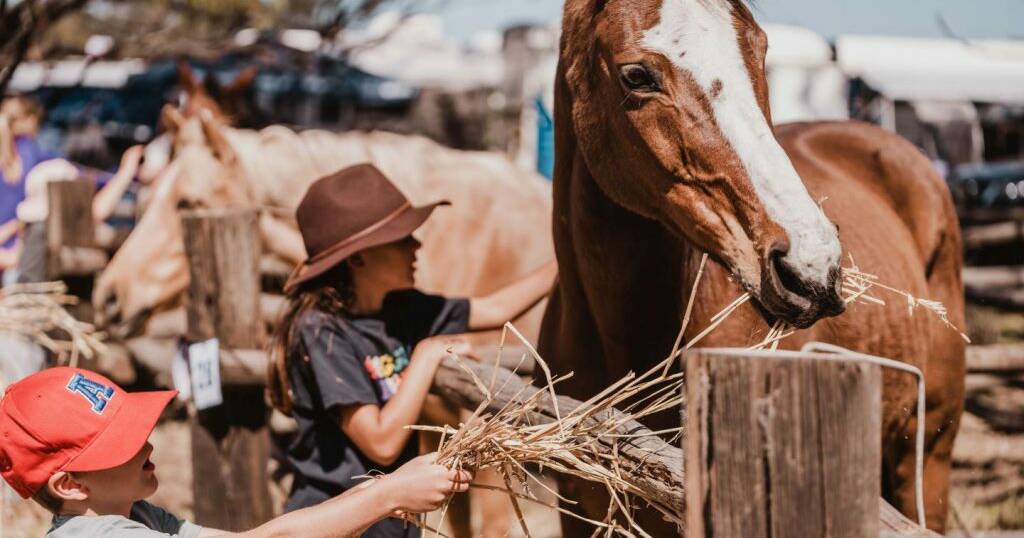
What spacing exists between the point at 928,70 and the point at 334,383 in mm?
13069

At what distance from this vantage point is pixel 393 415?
2.56 m

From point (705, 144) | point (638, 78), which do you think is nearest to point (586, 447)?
point (705, 144)

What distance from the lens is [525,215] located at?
493 centimetres

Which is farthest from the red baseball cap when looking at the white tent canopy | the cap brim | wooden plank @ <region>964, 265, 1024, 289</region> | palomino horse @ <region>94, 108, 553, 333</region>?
the white tent canopy

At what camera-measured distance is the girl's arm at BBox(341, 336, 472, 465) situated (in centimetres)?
256

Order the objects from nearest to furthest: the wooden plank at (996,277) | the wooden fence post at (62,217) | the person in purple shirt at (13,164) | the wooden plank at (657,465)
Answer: the wooden plank at (657,465) < the wooden fence post at (62,217) < the person in purple shirt at (13,164) < the wooden plank at (996,277)

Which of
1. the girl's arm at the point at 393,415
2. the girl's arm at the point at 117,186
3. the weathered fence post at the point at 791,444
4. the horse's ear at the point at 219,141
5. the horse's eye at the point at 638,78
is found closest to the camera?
the weathered fence post at the point at 791,444

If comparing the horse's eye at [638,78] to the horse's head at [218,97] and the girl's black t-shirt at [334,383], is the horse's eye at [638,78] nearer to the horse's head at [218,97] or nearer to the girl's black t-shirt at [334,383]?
the girl's black t-shirt at [334,383]

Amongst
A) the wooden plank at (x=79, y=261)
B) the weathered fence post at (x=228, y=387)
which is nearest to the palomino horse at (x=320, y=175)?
the wooden plank at (x=79, y=261)

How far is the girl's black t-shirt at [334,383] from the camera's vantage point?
8.93ft

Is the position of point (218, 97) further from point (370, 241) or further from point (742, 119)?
point (742, 119)

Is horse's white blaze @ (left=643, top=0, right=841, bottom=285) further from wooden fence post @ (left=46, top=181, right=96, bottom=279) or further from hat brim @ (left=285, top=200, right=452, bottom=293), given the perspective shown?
wooden fence post @ (left=46, top=181, right=96, bottom=279)

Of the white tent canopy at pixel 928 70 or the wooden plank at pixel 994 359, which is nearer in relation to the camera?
the wooden plank at pixel 994 359

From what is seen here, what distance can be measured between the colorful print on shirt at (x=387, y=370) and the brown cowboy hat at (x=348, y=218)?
312 mm
